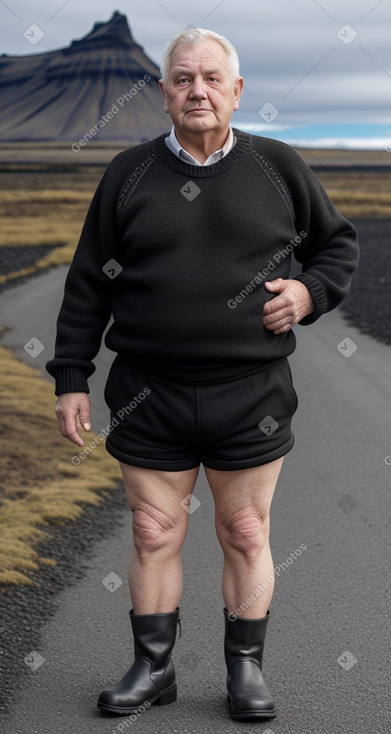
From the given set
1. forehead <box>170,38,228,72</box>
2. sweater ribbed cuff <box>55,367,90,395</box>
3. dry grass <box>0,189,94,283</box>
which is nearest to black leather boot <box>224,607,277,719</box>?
sweater ribbed cuff <box>55,367,90,395</box>

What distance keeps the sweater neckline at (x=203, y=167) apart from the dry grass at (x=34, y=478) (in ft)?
6.53

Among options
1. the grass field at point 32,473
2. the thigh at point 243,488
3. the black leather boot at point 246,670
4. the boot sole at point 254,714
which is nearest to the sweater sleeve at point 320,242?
the thigh at point 243,488

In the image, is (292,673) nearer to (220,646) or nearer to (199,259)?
(220,646)

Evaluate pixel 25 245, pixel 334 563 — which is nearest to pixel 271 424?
pixel 334 563

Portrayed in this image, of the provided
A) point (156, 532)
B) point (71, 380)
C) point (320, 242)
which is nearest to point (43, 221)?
point (71, 380)

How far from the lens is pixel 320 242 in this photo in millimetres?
3016

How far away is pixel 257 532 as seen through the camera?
295cm

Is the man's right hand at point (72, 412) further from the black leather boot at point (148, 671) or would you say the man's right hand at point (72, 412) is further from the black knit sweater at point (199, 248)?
the black leather boot at point (148, 671)

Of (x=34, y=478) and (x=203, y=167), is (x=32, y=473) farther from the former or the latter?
(x=203, y=167)

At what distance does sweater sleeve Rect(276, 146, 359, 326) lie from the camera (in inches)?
113

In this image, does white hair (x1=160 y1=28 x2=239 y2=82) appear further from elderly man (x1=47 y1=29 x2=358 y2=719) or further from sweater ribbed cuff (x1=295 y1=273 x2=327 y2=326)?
sweater ribbed cuff (x1=295 y1=273 x2=327 y2=326)

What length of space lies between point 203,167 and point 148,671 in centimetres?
150

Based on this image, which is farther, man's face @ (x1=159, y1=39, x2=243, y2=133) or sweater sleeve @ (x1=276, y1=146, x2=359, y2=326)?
sweater sleeve @ (x1=276, y1=146, x2=359, y2=326)

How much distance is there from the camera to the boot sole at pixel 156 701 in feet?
9.70
